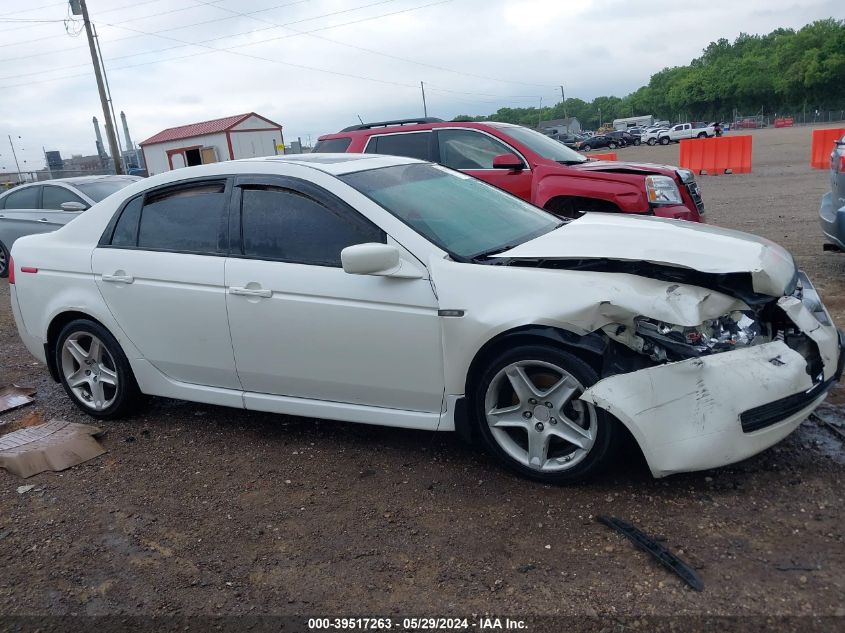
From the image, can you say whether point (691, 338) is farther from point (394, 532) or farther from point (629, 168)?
point (629, 168)

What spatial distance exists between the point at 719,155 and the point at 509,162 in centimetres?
1599

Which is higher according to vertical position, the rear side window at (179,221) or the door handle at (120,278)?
the rear side window at (179,221)

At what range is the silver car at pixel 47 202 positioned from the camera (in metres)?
10.3

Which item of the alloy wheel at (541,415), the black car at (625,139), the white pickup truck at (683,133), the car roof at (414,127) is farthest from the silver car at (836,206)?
the black car at (625,139)

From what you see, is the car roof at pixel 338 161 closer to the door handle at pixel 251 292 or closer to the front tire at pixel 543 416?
the door handle at pixel 251 292

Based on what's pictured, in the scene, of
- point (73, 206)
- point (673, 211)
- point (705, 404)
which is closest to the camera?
point (705, 404)

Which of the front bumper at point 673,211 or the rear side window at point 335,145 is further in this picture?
the rear side window at point 335,145

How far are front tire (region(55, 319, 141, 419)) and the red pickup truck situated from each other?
13.2ft

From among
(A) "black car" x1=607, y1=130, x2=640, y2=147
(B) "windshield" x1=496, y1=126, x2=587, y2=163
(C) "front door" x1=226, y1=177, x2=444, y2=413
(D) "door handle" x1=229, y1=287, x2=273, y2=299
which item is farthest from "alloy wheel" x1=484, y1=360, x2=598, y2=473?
(A) "black car" x1=607, y1=130, x2=640, y2=147

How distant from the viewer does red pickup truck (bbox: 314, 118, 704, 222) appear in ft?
22.7

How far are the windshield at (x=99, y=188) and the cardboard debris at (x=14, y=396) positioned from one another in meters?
5.09

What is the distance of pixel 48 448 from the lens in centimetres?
429

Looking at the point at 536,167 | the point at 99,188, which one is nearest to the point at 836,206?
the point at 536,167

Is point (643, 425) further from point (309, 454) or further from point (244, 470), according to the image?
point (244, 470)
